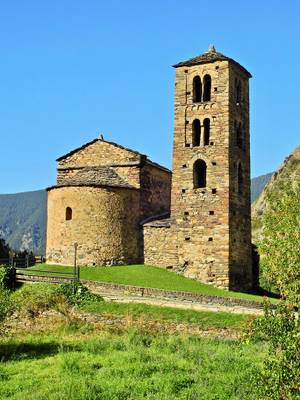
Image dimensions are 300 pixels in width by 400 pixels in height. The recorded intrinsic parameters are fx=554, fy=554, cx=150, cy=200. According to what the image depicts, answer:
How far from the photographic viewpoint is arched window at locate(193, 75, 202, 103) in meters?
37.4

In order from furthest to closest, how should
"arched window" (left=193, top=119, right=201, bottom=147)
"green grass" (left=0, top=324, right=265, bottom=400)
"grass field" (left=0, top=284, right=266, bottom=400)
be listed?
"arched window" (left=193, top=119, right=201, bottom=147), "grass field" (left=0, top=284, right=266, bottom=400), "green grass" (left=0, top=324, right=265, bottom=400)

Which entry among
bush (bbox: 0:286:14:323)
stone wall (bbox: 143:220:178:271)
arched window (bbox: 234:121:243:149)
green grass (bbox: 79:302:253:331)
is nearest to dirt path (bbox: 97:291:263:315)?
green grass (bbox: 79:302:253:331)

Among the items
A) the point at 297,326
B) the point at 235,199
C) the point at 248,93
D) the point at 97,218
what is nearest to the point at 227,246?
the point at 235,199

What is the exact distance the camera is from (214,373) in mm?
17344

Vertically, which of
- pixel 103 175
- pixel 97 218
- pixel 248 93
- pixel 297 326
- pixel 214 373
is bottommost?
pixel 214 373

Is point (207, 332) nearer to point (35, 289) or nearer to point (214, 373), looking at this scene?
point (214, 373)

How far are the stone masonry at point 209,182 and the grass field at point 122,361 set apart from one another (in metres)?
9.45

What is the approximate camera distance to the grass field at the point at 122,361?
1518 centimetres

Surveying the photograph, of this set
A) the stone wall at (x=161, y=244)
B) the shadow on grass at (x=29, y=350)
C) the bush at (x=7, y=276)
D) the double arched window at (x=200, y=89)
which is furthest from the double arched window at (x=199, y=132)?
the shadow on grass at (x=29, y=350)

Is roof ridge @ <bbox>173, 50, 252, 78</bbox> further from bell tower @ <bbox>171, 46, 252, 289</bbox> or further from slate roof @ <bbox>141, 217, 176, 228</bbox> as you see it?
slate roof @ <bbox>141, 217, 176, 228</bbox>

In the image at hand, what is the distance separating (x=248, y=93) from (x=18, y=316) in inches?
877

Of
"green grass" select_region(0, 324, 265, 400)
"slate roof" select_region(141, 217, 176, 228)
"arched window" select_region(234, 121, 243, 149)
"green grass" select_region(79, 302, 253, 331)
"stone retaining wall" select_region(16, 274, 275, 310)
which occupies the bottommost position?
"green grass" select_region(0, 324, 265, 400)

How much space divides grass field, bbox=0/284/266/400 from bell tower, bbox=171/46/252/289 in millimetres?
9508

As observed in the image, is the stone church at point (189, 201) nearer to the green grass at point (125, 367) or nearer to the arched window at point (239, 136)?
the arched window at point (239, 136)
